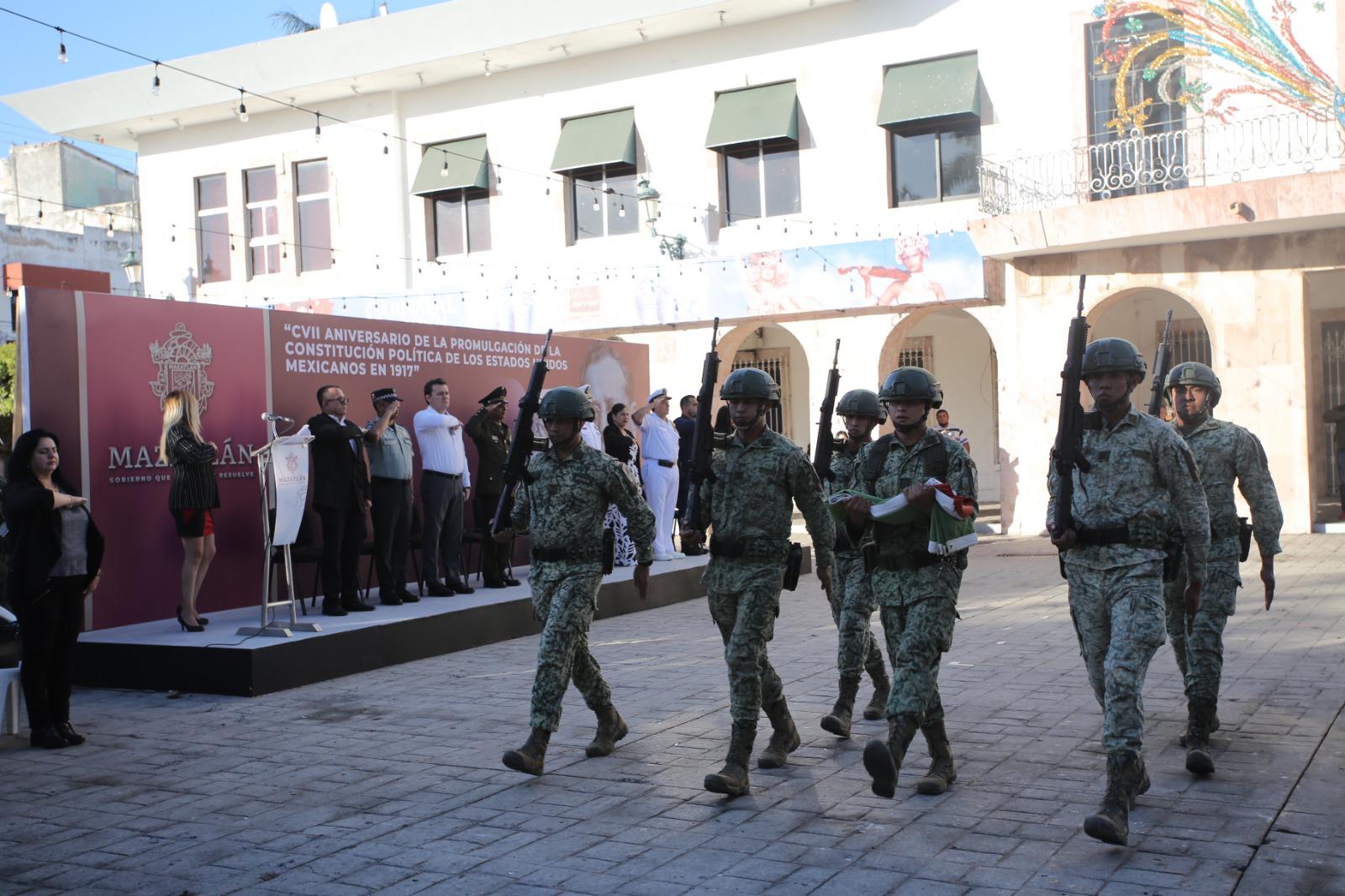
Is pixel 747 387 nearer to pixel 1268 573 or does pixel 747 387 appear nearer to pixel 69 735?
pixel 1268 573

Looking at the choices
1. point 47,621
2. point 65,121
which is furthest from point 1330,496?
point 65,121

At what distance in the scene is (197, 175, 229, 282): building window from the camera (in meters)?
25.9

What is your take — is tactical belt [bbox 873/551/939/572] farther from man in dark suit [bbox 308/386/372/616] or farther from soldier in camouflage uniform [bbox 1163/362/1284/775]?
man in dark suit [bbox 308/386/372/616]

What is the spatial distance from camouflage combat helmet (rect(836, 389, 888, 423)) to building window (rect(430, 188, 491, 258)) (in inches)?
684

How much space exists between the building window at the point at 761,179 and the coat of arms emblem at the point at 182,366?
11.9 meters

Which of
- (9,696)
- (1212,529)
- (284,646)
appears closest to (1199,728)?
(1212,529)

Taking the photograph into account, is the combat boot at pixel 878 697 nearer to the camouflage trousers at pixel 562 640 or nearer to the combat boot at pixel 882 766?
the camouflage trousers at pixel 562 640

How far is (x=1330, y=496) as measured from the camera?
71.2 feet

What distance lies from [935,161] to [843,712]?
14457 millimetres

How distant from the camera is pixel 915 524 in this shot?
566 centimetres

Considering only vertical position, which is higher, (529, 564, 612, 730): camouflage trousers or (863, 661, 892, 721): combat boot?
(529, 564, 612, 730): camouflage trousers

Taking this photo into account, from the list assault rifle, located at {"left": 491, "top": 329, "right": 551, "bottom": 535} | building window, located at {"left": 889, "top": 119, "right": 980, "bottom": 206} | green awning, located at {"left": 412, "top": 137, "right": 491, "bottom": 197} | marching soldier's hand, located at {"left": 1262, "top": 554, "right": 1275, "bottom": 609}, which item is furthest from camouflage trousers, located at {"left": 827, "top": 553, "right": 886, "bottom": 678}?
green awning, located at {"left": 412, "top": 137, "right": 491, "bottom": 197}

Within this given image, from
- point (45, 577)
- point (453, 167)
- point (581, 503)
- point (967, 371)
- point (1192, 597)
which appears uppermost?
point (453, 167)

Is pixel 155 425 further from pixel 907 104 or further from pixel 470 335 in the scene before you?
pixel 907 104
